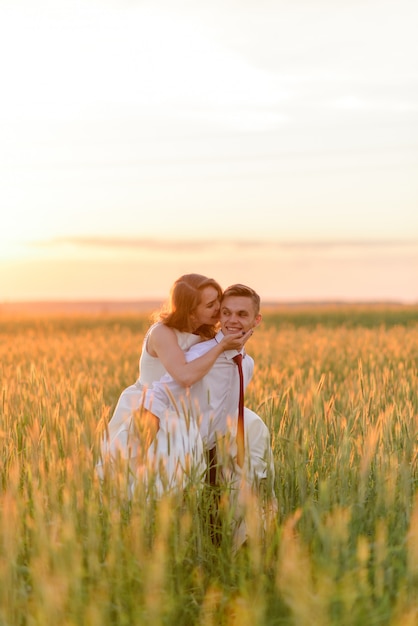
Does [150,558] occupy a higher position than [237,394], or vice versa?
[237,394]

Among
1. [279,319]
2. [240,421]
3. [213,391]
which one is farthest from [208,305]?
[279,319]

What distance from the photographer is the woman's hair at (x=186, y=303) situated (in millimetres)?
3736

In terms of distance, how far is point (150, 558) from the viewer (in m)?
2.49

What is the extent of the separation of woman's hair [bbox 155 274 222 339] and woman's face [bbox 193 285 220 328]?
2cm

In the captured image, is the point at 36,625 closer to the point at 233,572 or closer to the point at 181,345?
the point at 233,572

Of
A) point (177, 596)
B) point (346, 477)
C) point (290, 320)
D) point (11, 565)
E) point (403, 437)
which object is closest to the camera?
point (11, 565)

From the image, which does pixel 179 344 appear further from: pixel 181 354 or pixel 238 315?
pixel 238 315

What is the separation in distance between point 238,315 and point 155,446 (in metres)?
1.09

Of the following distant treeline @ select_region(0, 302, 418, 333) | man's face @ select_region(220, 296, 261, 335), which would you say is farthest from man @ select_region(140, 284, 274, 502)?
distant treeline @ select_region(0, 302, 418, 333)

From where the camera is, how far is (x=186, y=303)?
12.4 feet

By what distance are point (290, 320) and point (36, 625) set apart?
75.3ft

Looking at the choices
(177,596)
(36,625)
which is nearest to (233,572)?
(177,596)

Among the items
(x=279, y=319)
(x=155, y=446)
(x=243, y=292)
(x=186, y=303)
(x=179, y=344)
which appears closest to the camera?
(x=155, y=446)

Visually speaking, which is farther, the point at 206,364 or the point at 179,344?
the point at 179,344
